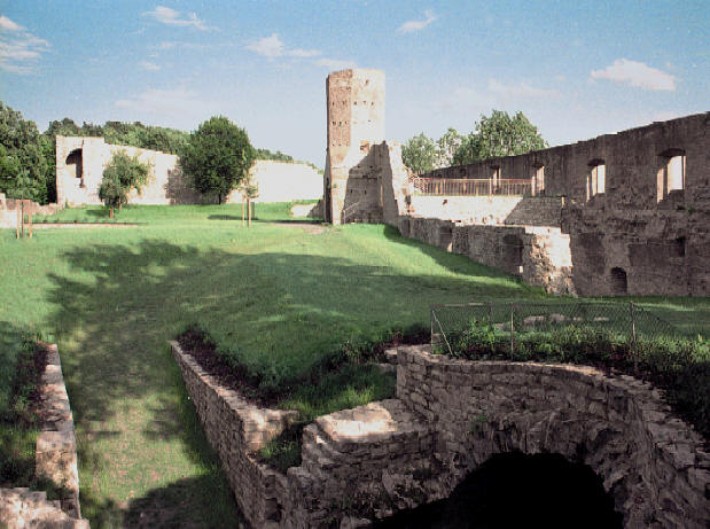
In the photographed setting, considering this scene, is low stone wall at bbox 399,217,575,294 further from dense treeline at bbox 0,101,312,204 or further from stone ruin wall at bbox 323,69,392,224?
dense treeline at bbox 0,101,312,204

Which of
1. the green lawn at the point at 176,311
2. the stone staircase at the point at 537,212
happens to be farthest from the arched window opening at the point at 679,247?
the stone staircase at the point at 537,212

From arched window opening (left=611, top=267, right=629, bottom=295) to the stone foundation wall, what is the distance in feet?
39.0

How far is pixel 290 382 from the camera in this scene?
10391 mm

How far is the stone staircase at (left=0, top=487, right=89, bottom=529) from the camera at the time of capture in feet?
19.2

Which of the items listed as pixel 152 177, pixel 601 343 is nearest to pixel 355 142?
pixel 152 177

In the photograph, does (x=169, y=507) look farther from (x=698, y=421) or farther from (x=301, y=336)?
(x=698, y=421)

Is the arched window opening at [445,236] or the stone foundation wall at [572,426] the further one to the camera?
the arched window opening at [445,236]

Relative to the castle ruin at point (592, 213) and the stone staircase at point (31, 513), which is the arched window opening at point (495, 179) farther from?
the stone staircase at point (31, 513)

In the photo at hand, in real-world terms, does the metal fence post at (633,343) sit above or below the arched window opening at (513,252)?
below

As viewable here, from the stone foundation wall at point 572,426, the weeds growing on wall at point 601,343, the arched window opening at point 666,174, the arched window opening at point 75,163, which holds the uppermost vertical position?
the arched window opening at point 75,163

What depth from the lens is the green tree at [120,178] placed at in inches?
1694

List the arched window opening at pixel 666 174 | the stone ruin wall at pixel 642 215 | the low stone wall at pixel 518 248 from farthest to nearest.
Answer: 1. the arched window opening at pixel 666 174
2. the low stone wall at pixel 518 248
3. the stone ruin wall at pixel 642 215

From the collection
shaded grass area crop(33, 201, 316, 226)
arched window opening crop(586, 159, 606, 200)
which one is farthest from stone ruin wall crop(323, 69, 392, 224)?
arched window opening crop(586, 159, 606, 200)

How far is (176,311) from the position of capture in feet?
54.4
